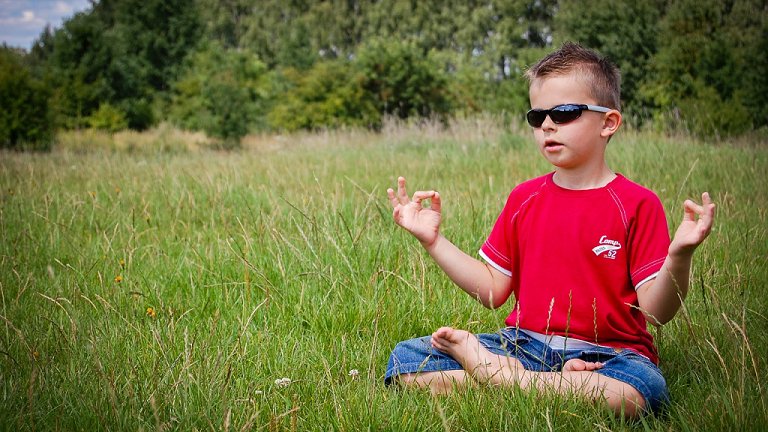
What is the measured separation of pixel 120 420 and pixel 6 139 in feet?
49.5

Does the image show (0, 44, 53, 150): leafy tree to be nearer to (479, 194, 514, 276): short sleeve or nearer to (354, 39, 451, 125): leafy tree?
(354, 39, 451, 125): leafy tree

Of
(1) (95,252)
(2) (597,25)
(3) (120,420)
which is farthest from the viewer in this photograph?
(2) (597,25)

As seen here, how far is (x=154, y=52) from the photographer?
2652cm

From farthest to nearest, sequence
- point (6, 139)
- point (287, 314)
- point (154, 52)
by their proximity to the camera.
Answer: point (154, 52) → point (6, 139) → point (287, 314)

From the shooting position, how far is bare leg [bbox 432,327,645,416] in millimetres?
1783

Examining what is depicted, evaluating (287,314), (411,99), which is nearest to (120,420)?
(287,314)

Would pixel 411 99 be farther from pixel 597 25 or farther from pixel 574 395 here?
pixel 574 395

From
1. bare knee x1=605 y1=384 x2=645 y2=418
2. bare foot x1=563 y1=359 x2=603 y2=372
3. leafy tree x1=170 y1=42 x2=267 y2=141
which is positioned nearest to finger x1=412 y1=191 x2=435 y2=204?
bare foot x1=563 y1=359 x2=603 y2=372

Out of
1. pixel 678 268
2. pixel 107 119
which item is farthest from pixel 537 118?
pixel 107 119

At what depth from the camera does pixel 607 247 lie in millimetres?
1953

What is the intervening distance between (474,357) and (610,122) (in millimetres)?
836

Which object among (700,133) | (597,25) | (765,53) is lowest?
(700,133)

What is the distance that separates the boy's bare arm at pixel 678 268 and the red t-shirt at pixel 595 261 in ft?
0.23

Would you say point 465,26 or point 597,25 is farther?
point 465,26
